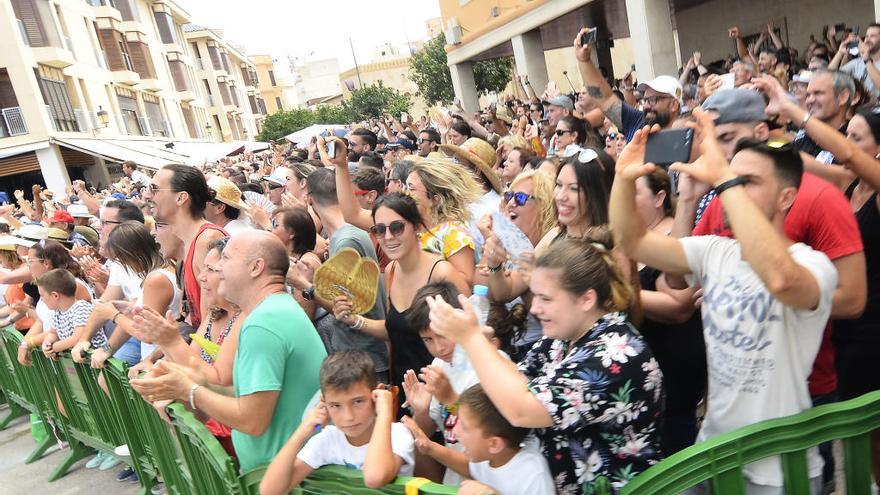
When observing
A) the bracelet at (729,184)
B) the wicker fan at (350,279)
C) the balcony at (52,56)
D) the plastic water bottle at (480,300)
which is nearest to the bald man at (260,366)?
the wicker fan at (350,279)

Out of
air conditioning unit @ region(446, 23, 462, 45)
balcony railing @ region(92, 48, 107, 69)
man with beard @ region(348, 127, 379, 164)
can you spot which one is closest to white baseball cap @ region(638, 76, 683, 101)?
man with beard @ region(348, 127, 379, 164)

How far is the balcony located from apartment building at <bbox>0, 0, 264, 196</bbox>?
4 centimetres

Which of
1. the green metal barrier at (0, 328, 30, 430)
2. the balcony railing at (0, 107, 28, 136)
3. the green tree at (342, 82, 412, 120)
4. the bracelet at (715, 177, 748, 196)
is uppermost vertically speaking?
the balcony railing at (0, 107, 28, 136)

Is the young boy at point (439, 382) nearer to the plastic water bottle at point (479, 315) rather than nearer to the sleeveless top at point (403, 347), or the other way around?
the plastic water bottle at point (479, 315)

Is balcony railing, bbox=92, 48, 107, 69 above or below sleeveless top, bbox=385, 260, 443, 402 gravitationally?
above

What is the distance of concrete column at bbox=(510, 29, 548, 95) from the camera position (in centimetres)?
1728

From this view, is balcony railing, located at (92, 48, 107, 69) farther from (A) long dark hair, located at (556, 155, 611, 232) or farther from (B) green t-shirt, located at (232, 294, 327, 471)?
(A) long dark hair, located at (556, 155, 611, 232)

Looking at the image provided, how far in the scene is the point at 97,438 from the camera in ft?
18.8

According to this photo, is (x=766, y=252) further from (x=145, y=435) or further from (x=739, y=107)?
(x=145, y=435)

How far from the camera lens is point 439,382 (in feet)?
8.04

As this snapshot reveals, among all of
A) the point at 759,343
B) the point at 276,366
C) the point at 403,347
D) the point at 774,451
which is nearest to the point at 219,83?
the point at 403,347

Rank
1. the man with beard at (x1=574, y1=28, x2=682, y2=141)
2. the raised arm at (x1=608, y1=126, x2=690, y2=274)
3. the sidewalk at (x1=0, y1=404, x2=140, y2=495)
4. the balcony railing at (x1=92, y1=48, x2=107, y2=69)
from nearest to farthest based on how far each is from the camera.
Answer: the raised arm at (x1=608, y1=126, x2=690, y2=274)
the man with beard at (x1=574, y1=28, x2=682, y2=141)
the sidewalk at (x1=0, y1=404, x2=140, y2=495)
the balcony railing at (x1=92, y1=48, x2=107, y2=69)

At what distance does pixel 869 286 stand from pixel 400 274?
226 cm

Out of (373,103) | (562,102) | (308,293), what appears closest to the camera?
(308,293)
